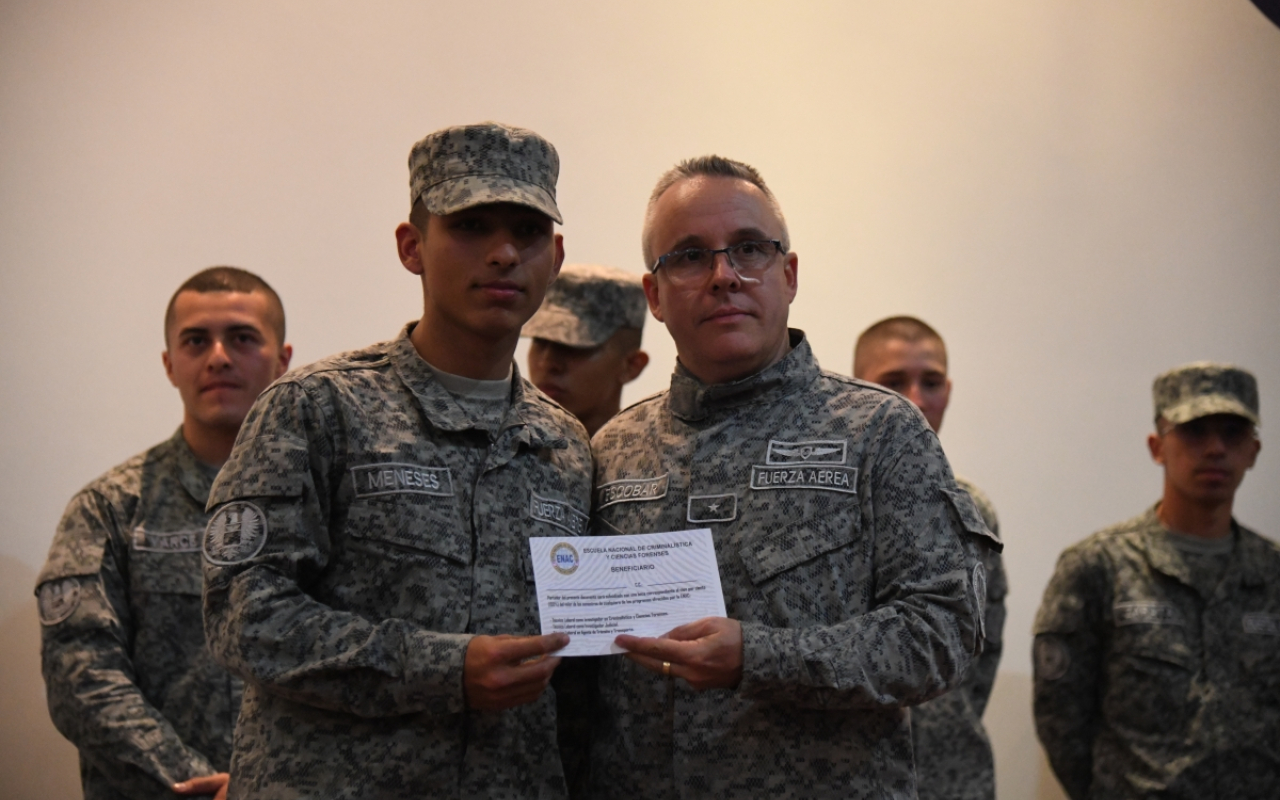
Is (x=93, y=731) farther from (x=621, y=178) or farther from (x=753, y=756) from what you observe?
(x=621, y=178)

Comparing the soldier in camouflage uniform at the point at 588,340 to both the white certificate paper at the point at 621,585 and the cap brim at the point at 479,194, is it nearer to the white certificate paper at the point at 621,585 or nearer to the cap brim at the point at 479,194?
the cap brim at the point at 479,194

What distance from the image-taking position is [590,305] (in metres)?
2.98

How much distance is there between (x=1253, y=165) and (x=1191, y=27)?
0.58m

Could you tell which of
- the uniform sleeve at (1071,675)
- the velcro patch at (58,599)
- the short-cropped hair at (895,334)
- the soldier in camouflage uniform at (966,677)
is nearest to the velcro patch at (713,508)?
the soldier in camouflage uniform at (966,677)

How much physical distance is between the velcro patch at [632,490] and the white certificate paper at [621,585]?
0.65ft

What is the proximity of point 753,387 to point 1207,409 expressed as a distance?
2.14 metres

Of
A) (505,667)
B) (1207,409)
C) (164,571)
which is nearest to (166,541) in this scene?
(164,571)

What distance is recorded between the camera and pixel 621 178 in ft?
12.3

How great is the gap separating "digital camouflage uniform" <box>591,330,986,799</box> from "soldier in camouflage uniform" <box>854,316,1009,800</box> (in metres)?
1.04

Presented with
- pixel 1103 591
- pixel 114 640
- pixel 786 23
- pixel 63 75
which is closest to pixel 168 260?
pixel 63 75

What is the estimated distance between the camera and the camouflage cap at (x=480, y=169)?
1.69 metres

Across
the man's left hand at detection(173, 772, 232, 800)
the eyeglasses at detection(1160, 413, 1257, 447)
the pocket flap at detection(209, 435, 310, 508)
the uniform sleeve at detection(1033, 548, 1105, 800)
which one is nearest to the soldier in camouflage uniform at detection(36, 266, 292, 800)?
the man's left hand at detection(173, 772, 232, 800)

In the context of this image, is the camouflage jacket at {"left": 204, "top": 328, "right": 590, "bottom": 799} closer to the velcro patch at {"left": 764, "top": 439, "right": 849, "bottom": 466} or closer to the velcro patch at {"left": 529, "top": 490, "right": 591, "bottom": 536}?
the velcro patch at {"left": 529, "top": 490, "right": 591, "bottom": 536}

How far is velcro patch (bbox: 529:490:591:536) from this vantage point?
1.72 m
